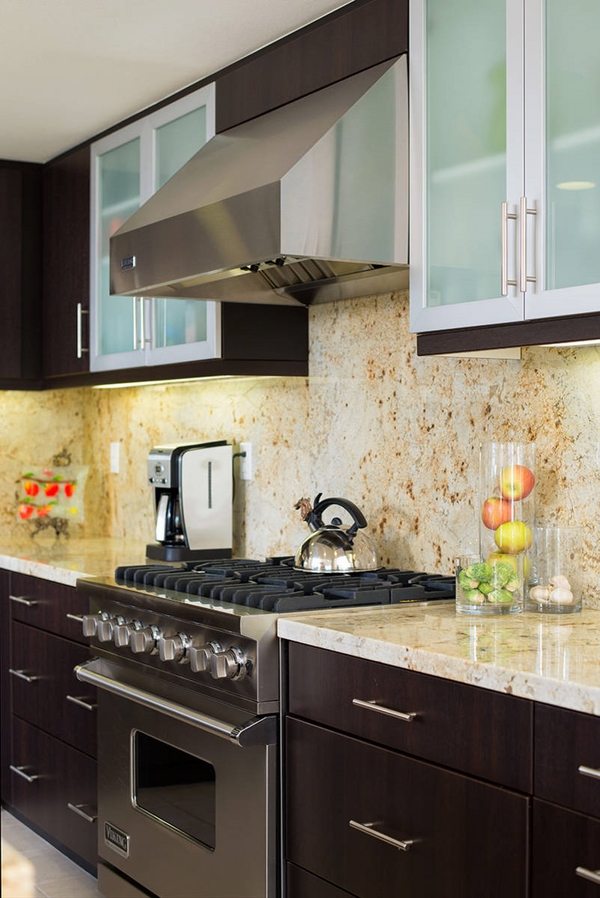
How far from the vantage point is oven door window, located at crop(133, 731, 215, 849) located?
8.54 feet

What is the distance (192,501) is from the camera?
358 cm

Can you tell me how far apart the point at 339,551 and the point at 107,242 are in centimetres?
156

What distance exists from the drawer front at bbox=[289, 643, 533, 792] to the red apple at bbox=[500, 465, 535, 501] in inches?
21.7

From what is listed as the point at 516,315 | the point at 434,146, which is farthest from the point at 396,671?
the point at 434,146

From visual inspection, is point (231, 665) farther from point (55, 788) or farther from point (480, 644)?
point (55, 788)

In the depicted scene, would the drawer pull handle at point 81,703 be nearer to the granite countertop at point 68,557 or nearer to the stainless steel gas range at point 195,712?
the stainless steel gas range at point 195,712

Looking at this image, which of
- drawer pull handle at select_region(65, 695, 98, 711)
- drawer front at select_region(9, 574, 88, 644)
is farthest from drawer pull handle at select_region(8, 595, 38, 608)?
drawer pull handle at select_region(65, 695, 98, 711)

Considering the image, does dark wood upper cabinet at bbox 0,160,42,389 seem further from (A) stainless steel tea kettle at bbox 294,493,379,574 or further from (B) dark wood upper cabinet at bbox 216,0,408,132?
(A) stainless steel tea kettle at bbox 294,493,379,574

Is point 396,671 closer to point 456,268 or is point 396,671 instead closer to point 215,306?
point 456,268

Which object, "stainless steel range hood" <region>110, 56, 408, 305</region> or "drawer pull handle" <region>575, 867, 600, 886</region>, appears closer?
"drawer pull handle" <region>575, 867, 600, 886</region>

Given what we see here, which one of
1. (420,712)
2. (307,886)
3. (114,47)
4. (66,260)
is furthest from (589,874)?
(66,260)

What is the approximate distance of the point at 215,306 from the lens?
3.23 meters

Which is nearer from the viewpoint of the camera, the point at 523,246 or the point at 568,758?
the point at 568,758

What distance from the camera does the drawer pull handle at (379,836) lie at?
2.02 meters
